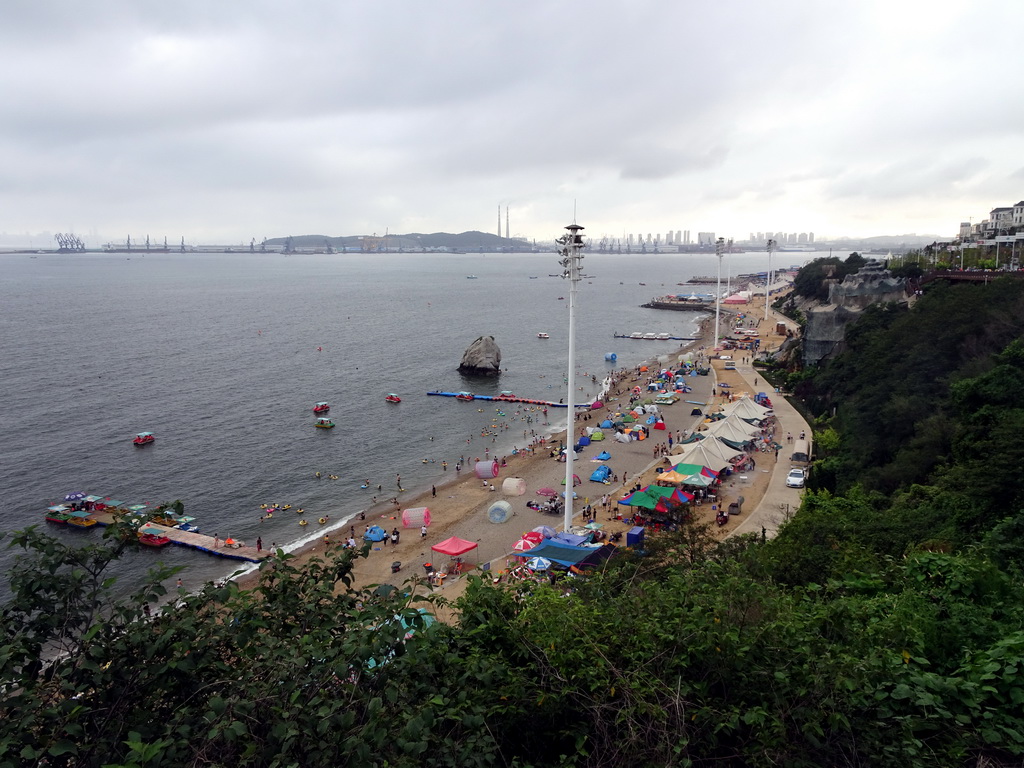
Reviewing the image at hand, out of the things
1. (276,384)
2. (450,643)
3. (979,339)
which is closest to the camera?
(450,643)

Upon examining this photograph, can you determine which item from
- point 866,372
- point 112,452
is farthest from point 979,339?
point 112,452

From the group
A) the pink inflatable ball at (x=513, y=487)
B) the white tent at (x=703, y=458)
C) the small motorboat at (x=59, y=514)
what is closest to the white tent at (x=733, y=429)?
the white tent at (x=703, y=458)

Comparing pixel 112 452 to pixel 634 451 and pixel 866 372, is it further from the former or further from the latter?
pixel 866 372

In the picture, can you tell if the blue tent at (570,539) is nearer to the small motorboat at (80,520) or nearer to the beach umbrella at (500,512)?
the beach umbrella at (500,512)

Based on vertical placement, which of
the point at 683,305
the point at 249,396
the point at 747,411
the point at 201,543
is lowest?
the point at 201,543

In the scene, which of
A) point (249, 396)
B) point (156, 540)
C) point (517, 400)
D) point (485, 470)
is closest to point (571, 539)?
point (485, 470)

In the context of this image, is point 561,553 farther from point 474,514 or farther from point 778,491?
point 778,491
